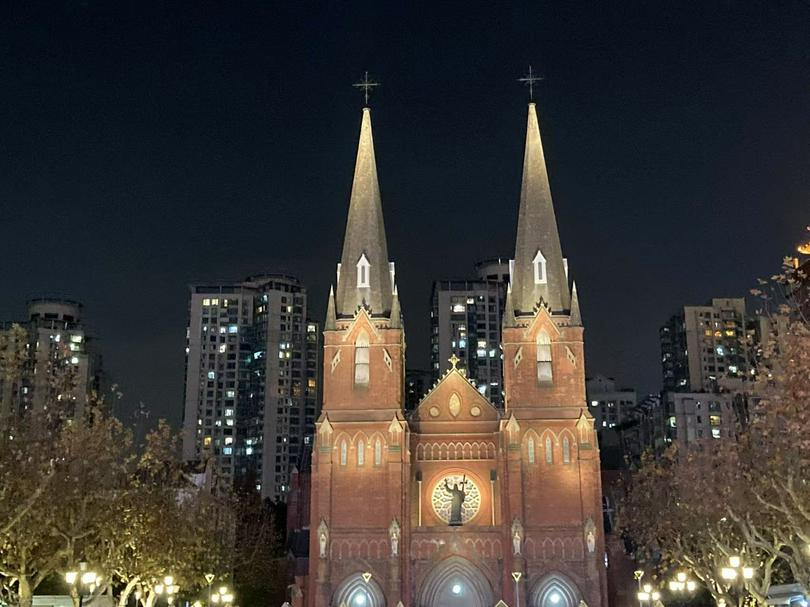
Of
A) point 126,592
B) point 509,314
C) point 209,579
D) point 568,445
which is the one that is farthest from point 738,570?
point 509,314

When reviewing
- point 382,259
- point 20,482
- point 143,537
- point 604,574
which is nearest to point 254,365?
point 382,259

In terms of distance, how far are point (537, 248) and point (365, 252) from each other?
12822 millimetres

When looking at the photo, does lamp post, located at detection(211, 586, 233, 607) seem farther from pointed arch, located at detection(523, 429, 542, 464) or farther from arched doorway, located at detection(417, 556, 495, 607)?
pointed arch, located at detection(523, 429, 542, 464)

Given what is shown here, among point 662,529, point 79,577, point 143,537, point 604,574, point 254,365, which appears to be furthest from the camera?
point 254,365

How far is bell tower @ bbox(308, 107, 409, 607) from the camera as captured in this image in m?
66.4

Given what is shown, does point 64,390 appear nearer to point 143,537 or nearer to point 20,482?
point 20,482

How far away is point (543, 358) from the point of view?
71062 mm

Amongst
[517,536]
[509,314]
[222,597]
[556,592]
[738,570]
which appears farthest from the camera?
[509,314]

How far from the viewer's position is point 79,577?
40531mm

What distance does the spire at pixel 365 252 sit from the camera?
72875 millimetres

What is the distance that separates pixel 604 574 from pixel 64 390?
39774 mm

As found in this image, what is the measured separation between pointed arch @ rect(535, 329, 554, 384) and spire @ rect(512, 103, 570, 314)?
2151mm

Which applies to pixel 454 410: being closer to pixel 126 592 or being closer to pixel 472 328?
pixel 126 592

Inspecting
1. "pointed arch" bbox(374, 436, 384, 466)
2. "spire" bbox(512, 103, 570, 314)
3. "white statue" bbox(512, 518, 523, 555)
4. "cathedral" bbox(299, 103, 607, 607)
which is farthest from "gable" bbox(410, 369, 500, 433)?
"white statue" bbox(512, 518, 523, 555)
